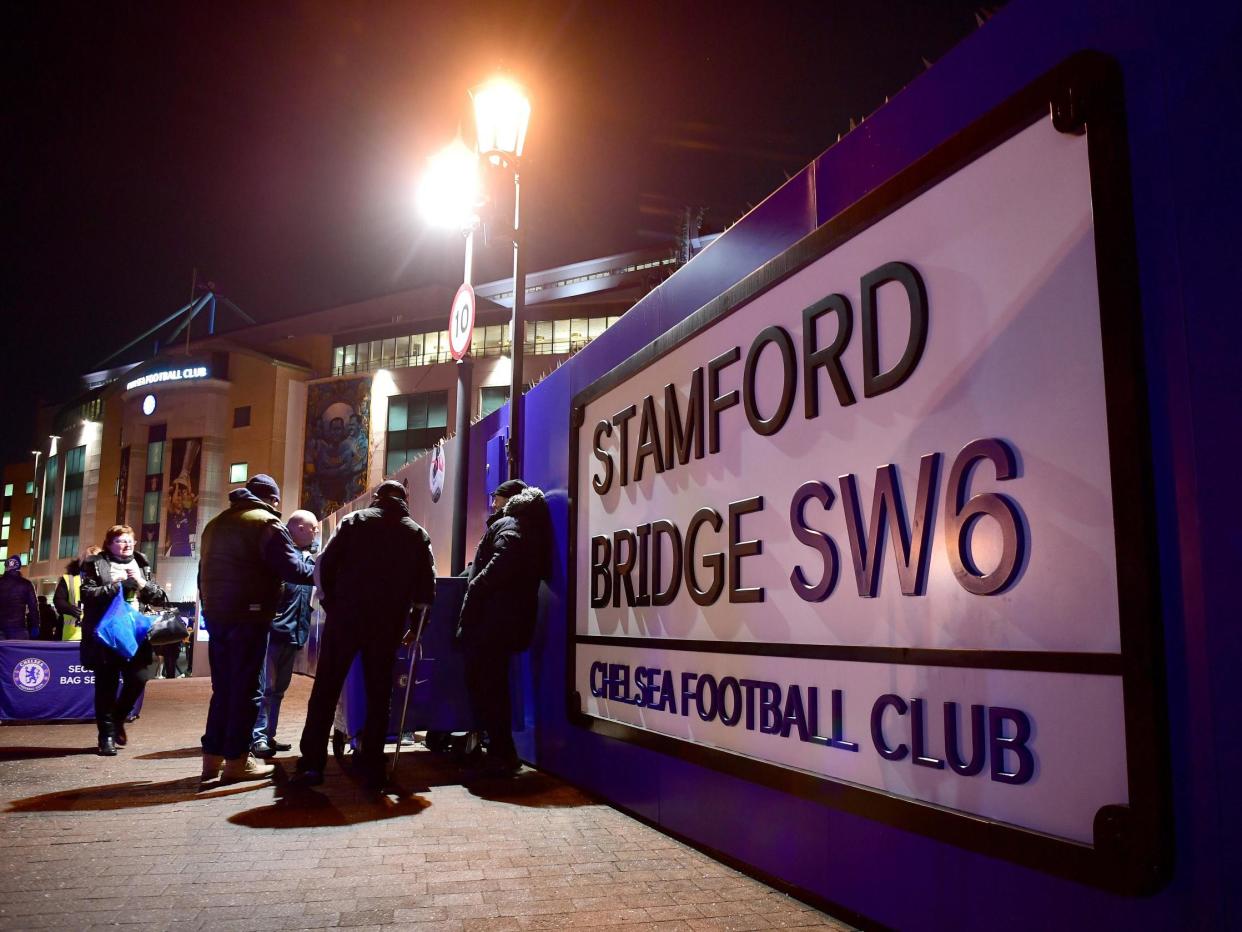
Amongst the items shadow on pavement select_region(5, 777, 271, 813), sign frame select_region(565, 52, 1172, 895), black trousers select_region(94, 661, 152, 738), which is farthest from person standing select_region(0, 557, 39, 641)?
sign frame select_region(565, 52, 1172, 895)

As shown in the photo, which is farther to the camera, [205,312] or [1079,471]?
[205,312]

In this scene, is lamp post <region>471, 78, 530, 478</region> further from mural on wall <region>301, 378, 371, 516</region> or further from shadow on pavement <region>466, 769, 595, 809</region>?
mural on wall <region>301, 378, 371, 516</region>

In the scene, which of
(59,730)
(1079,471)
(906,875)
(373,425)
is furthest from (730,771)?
(373,425)

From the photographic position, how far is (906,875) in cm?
298

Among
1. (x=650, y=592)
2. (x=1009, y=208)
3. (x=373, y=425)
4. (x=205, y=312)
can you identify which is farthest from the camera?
(x=205, y=312)

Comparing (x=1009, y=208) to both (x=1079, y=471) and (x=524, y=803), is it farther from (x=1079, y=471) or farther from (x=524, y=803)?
(x=524, y=803)

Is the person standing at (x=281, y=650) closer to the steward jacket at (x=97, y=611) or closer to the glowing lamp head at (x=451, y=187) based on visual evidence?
the steward jacket at (x=97, y=611)

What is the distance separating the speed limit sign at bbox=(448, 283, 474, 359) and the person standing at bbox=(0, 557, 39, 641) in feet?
20.6

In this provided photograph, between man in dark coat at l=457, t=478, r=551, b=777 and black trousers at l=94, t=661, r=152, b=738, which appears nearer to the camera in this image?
man in dark coat at l=457, t=478, r=551, b=777

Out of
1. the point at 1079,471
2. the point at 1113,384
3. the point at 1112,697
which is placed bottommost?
the point at 1112,697

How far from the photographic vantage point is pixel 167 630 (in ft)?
24.8

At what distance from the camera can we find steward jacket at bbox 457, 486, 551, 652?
20.6 ft

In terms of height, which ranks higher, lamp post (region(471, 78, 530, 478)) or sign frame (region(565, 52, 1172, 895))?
lamp post (region(471, 78, 530, 478))

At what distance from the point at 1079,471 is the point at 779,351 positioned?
1.68m
